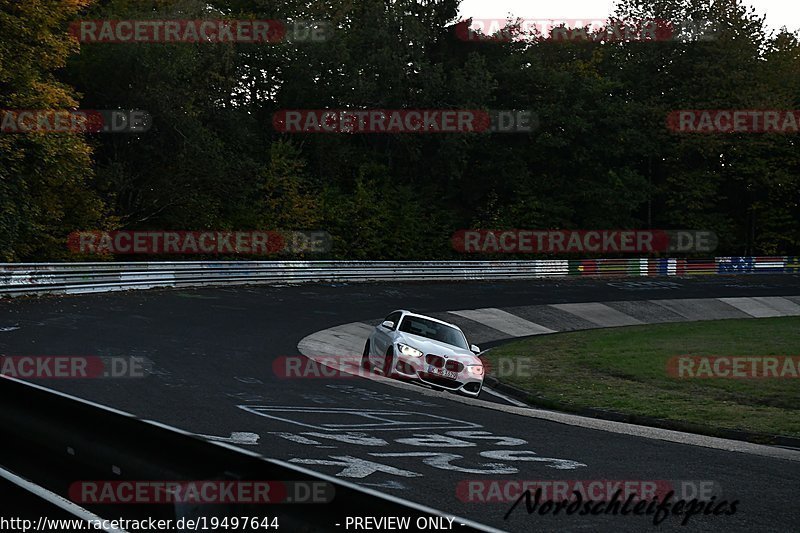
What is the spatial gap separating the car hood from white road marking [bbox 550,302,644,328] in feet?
62.6

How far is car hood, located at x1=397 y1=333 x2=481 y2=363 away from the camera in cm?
1658

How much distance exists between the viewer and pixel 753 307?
134ft

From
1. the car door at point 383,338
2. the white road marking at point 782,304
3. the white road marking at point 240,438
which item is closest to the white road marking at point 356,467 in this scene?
the white road marking at point 240,438

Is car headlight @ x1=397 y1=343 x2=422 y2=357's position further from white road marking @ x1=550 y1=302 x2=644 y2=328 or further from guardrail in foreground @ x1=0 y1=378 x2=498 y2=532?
white road marking @ x1=550 y1=302 x2=644 y2=328

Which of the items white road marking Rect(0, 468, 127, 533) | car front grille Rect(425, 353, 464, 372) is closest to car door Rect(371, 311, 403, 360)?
car front grille Rect(425, 353, 464, 372)

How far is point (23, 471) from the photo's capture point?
21.1 ft

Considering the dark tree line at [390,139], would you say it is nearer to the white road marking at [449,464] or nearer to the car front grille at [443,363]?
the car front grille at [443,363]

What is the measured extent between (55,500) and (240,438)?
344 cm

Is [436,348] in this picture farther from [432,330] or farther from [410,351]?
[432,330]

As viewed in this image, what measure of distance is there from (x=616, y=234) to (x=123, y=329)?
50312 mm

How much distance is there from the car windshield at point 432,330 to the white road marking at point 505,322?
44.1ft

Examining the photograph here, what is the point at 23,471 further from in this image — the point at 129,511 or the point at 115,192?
the point at 115,192

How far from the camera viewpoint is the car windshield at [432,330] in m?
17.4

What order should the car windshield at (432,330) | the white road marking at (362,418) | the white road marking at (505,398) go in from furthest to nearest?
the car windshield at (432,330)
the white road marking at (505,398)
the white road marking at (362,418)
